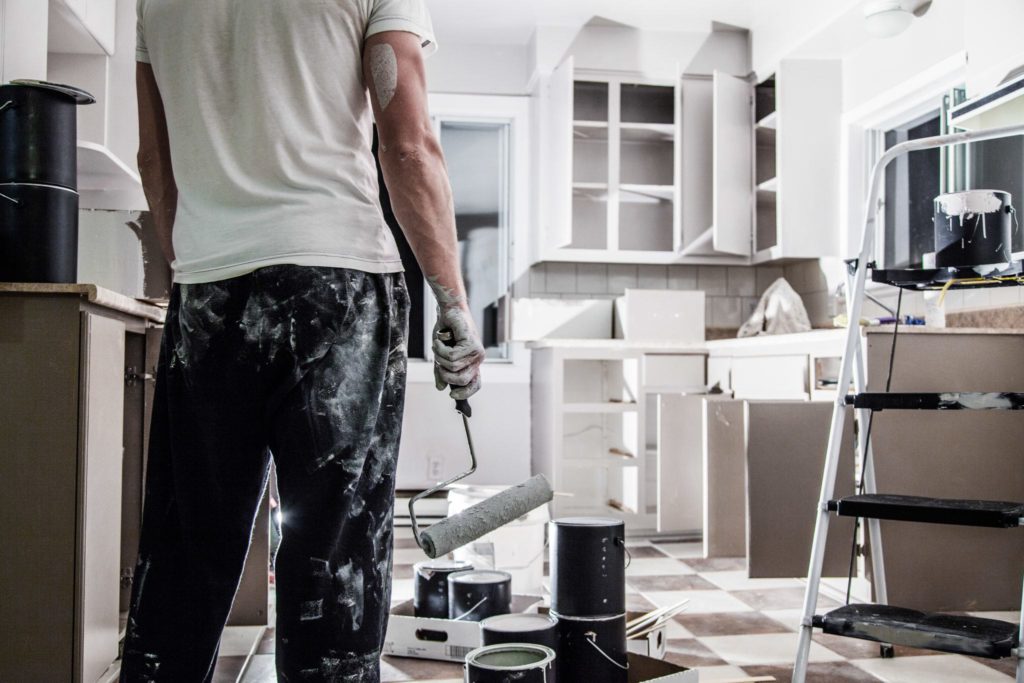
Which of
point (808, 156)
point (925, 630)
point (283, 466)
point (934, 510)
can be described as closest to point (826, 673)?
point (925, 630)

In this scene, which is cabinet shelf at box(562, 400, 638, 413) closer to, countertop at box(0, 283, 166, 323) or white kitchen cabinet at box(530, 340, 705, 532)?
white kitchen cabinet at box(530, 340, 705, 532)

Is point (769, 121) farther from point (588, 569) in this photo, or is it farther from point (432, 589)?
point (588, 569)

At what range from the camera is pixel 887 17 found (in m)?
3.30

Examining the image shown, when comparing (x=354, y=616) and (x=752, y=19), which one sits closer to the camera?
(x=354, y=616)

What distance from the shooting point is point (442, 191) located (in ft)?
3.89

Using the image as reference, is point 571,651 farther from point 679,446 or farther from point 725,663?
point 679,446

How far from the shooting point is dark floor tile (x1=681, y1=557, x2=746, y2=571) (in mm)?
3367

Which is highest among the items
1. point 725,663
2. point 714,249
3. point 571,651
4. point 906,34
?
point 906,34

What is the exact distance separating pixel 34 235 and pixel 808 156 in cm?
324

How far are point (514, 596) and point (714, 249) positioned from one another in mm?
2365

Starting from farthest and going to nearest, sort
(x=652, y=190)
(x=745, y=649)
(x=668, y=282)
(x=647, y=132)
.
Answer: (x=668, y=282), (x=647, y=132), (x=652, y=190), (x=745, y=649)

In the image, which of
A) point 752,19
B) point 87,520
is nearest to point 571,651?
point 87,520

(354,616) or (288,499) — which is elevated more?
(288,499)

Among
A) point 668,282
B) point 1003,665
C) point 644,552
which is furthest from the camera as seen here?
point 668,282
